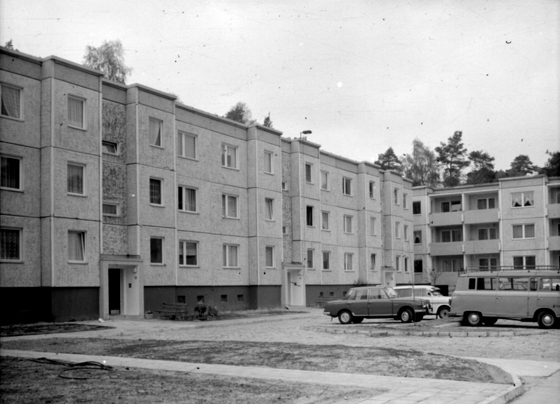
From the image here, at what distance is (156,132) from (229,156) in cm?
705

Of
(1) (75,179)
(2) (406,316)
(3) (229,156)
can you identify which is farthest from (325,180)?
(1) (75,179)

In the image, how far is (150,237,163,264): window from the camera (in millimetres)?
34456

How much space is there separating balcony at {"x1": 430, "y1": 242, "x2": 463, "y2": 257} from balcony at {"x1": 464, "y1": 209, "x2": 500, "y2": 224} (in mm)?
2789

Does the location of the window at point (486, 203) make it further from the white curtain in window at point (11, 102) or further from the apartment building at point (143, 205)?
the white curtain in window at point (11, 102)

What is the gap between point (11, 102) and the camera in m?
28.4

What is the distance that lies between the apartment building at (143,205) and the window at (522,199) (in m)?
20.2

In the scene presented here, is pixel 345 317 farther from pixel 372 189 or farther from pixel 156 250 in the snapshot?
pixel 372 189

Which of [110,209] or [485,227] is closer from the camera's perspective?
[110,209]

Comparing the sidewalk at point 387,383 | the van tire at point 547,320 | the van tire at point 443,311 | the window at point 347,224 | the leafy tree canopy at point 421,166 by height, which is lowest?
the van tire at point 443,311

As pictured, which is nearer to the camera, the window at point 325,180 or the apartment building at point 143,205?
the apartment building at point 143,205

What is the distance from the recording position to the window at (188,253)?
36.8 m

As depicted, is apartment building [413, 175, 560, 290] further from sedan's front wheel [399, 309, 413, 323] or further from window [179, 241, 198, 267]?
sedan's front wheel [399, 309, 413, 323]

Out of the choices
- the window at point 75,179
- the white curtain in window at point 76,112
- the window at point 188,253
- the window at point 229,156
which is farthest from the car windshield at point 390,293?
the white curtain in window at point 76,112

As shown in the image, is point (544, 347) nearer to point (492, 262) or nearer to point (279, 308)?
point (279, 308)
